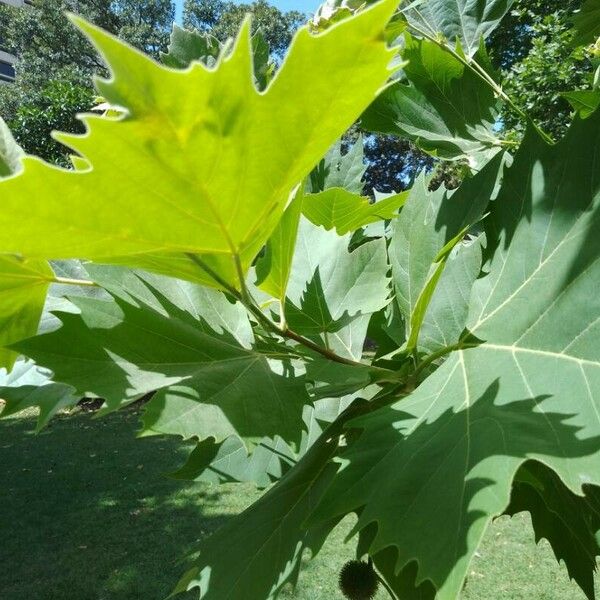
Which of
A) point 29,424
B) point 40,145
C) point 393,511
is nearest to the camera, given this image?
point 393,511

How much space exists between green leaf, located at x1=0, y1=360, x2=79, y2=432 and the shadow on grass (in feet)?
11.1

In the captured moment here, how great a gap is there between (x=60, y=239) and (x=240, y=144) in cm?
16

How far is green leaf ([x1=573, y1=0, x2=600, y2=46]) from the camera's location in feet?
4.92

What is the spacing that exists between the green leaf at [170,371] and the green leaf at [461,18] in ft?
3.04

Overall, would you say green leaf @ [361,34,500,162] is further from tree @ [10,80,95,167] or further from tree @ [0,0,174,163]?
tree @ [0,0,174,163]

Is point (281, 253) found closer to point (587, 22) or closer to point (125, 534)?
point (587, 22)

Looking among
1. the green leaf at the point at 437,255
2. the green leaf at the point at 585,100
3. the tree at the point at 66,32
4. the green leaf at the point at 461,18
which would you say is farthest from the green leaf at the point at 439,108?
the tree at the point at 66,32

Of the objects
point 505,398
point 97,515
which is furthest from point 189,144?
point 97,515

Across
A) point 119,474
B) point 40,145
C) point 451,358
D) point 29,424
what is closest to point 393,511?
point 451,358

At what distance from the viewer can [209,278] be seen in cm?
68

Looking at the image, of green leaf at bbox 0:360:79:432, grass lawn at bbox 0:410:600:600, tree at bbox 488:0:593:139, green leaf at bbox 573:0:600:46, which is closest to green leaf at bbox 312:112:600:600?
green leaf at bbox 0:360:79:432

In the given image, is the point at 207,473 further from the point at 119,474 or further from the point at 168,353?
the point at 119,474

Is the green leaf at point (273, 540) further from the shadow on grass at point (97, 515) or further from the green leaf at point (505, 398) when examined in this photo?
the shadow on grass at point (97, 515)

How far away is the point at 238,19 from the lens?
20656 mm
